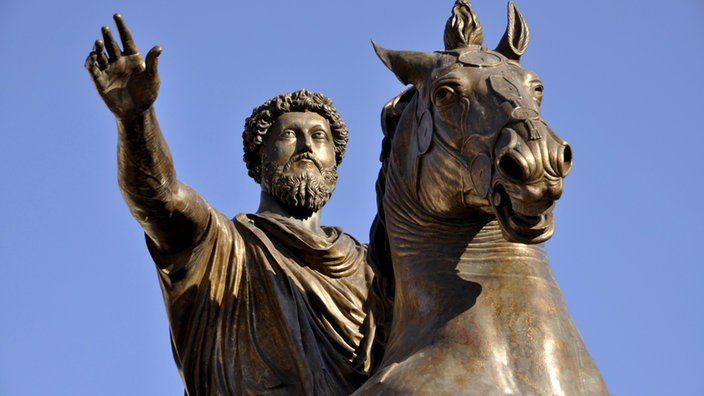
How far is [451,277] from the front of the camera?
24.5 ft

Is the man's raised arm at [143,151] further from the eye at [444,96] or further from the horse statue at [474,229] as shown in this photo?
the eye at [444,96]

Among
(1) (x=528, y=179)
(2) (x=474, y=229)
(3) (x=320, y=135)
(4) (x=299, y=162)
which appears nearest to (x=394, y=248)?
(2) (x=474, y=229)

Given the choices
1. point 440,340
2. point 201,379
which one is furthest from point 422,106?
point 201,379

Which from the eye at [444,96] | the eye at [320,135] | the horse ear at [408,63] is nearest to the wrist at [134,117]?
the horse ear at [408,63]

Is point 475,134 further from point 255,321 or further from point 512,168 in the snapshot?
point 255,321

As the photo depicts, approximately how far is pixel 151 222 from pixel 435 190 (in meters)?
1.76

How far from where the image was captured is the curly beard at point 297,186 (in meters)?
9.75

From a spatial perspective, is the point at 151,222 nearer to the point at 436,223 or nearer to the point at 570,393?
the point at 436,223

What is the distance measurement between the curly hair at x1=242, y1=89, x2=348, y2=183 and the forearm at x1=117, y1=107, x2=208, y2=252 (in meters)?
1.41

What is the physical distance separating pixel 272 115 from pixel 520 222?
11.1 ft

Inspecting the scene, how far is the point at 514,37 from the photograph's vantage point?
314 inches

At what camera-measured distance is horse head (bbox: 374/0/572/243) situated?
6844mm

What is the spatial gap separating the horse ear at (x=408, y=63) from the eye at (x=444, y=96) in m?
0.26

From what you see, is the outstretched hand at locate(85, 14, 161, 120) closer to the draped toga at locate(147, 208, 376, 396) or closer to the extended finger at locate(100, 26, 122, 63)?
the extended finger at locate(100, 26, 122, 63)
